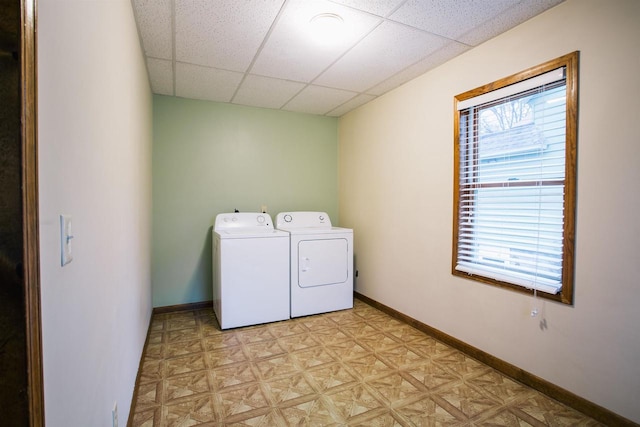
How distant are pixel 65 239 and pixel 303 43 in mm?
2005

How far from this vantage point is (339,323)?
304 cm

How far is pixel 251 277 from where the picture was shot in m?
2.96

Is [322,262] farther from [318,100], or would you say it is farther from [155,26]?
[155,26]

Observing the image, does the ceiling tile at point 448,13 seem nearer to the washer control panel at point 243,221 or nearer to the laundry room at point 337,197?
the laundry room at point 337,197

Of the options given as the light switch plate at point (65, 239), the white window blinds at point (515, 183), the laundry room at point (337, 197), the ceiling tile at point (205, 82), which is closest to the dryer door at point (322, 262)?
the laundry room at point (337, 197)

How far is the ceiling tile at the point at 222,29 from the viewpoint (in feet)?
5.97

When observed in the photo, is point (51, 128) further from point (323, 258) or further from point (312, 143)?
point (312, 143)

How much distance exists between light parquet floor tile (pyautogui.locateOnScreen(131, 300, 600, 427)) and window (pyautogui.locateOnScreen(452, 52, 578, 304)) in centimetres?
66

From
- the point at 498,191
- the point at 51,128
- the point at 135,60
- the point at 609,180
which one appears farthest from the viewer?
the point at 498,191

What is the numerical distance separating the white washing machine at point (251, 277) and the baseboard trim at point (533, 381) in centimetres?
128

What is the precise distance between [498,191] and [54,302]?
2.37m

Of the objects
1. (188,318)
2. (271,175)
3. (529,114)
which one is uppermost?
(529,114)

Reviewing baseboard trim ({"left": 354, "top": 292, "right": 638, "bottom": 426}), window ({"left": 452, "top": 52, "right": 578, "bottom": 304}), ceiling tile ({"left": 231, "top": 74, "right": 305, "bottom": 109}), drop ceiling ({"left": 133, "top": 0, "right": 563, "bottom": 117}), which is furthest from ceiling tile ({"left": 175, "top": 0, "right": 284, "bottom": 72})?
baseboard trim ({"left": 354, "top": 292, "right": 638, "bottom": 426})

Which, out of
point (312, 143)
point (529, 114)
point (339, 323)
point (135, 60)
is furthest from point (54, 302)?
point (312, 143)
